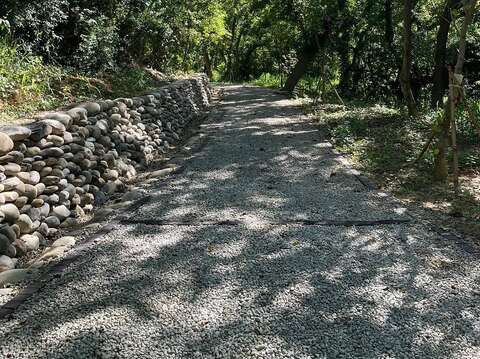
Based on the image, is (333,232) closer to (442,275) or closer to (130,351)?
(442,275)

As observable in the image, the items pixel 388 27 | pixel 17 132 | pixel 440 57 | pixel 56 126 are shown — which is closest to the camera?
pixel 17 132

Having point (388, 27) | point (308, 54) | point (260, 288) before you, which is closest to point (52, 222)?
point (260, 288)

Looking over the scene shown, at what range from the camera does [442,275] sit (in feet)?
11.3

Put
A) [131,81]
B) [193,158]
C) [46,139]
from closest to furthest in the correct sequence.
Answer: [46,139]
[193,158]
[131,81]

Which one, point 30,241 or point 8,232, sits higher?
point 8,232

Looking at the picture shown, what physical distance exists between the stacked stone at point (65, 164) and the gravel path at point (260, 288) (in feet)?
2.20

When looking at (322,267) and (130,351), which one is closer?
(130,351)

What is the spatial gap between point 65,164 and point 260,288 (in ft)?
9.01

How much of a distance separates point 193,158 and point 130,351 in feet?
15.6

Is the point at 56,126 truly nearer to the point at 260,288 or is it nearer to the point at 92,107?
the point at 92,107

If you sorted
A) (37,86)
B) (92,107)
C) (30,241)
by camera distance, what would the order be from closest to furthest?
(30,241) < (92,107) < (37,86)

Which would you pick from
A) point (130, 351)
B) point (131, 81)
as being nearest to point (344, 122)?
point (131, 81)

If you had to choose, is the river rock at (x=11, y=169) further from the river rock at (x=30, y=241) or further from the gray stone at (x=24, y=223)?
the river rock at (x=30, y=241)

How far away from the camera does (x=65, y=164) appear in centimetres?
487
